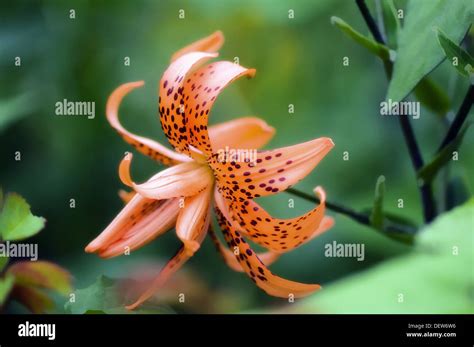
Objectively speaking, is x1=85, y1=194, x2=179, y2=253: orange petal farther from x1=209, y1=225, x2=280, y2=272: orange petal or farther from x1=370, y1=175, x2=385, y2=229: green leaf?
x1=370, y1=175, x2=385, y2=229: green leaf

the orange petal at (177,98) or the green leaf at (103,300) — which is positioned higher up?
the orange petal at (177,98)

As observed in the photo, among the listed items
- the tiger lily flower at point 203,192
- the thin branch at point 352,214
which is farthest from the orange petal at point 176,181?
the thin branch at point 352,214

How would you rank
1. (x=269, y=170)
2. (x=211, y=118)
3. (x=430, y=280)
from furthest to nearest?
(x=211, y=118) < (x=269, y=170) < (x=430, y=280)

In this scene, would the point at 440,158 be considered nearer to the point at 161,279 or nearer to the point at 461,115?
the point at 461,115

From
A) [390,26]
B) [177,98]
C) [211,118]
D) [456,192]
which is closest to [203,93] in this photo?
[177,98]

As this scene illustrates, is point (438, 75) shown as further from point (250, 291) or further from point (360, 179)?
point (250, 291)

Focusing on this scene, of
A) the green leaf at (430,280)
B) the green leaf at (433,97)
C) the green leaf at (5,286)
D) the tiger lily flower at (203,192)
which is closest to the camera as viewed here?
the green leaf at (430,280)

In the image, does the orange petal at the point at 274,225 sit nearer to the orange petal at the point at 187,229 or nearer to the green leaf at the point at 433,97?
the orange petal at the point at 187,229
